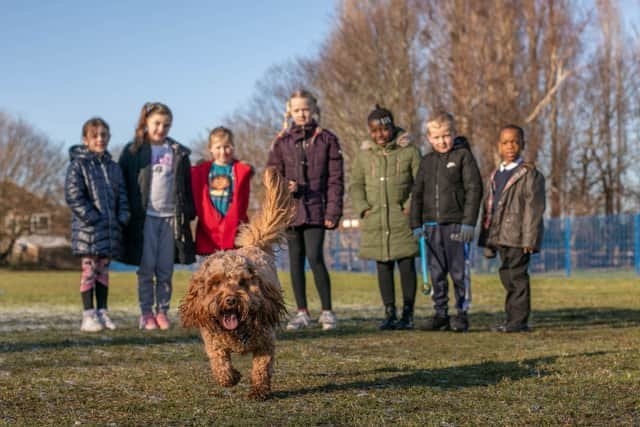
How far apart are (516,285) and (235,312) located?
189 inches

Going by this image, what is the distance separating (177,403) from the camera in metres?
4.67

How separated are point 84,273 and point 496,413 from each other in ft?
18.8

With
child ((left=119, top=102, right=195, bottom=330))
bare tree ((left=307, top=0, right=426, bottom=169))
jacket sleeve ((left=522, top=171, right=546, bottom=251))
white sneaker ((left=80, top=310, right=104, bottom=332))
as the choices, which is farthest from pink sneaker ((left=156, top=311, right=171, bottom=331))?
bare tree ((left=307, top=0, right=426, bottom=169))

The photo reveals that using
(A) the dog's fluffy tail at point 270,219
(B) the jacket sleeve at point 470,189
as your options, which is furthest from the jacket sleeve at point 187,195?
(B) the jacket sleeve at point 470,189

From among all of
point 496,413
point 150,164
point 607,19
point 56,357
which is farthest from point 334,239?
point 496,413

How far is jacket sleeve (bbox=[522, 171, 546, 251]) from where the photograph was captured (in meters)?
8.47

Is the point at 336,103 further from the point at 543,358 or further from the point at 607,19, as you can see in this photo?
the point at 543,358

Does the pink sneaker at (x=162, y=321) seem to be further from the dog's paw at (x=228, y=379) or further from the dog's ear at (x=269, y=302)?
the dog's ear at (x=269, y=302)

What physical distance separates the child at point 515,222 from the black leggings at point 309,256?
1802 millimetres

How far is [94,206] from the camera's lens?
8641 millimetres

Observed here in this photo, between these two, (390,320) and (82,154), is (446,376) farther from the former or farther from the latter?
(82,154)

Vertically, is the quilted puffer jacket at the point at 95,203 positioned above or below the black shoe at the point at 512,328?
above

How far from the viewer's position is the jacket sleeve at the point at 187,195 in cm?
876

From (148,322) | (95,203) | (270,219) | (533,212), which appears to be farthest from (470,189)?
(95,203)
